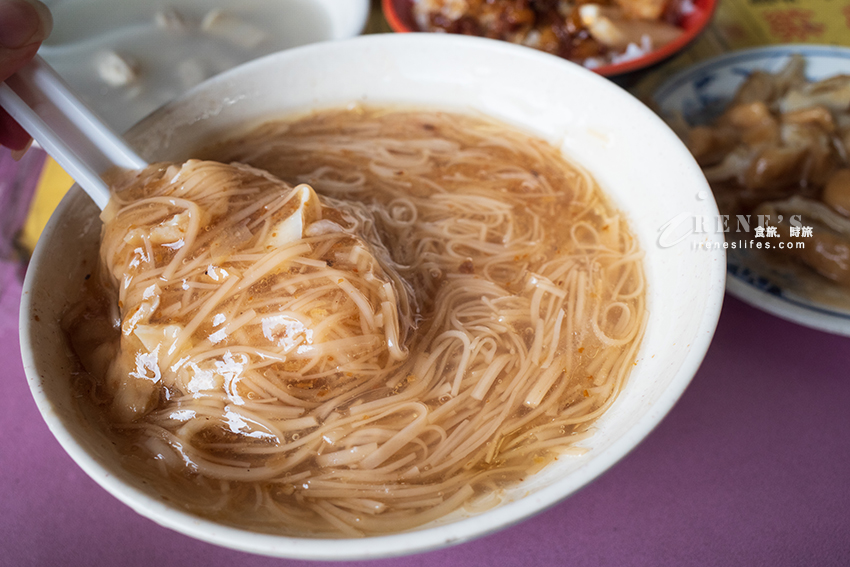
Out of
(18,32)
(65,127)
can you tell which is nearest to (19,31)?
(18,32)

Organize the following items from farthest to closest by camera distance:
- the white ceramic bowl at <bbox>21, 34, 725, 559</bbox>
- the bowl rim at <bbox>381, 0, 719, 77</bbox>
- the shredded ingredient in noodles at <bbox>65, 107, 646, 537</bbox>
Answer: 1. the bowl rim at <bbox>381, 0, 719, 77</bbox>
2. the shredded ingredient in noodles at <bbox>65, 107, 646, 537</bbox>
3. the white ceramic bowl at <bbox>21, 34, 725, 559</bbox>

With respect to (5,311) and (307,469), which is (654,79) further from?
(5,311)

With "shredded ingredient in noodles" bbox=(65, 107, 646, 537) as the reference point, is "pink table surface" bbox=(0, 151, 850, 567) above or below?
below

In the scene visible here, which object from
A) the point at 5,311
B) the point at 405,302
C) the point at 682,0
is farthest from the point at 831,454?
the point at 5,311

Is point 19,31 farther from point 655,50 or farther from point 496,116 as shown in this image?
point 655,50

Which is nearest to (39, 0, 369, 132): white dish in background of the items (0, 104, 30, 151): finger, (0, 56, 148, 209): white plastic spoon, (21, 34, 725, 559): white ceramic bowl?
(21, 34, 725, 559): white ceramic bowl

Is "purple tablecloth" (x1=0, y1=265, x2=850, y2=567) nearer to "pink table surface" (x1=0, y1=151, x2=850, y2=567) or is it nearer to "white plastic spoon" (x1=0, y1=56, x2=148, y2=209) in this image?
"pink table surface" (x1=0, y1=151, x2=850, y2=567)
